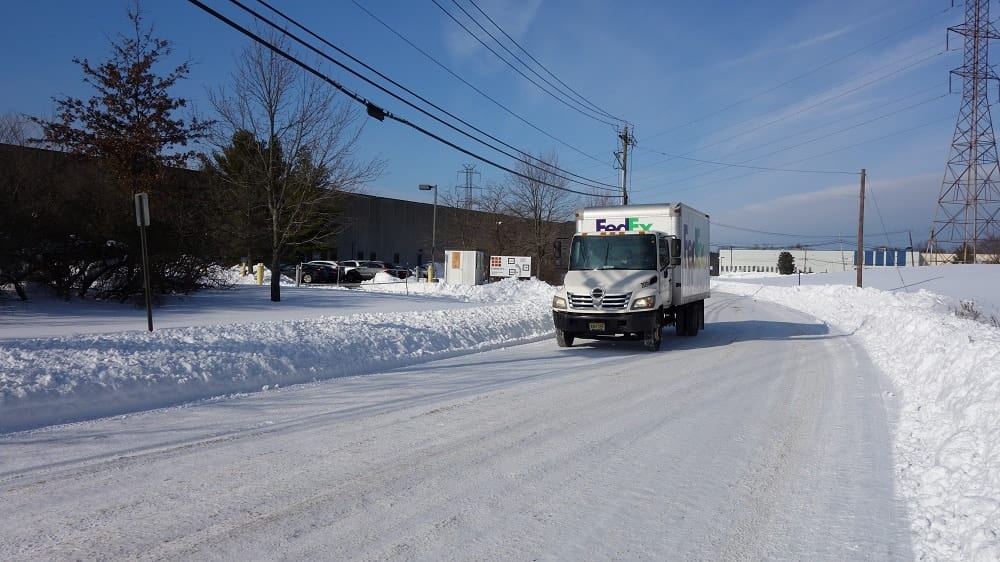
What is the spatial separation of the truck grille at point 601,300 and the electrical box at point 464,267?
2116cm

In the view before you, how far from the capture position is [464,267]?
36031 mm

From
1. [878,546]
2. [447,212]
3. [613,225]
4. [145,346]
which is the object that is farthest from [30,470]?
[447,212]

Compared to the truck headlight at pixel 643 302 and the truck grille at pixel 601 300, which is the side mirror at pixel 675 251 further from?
the truck grille at pixel 601 300

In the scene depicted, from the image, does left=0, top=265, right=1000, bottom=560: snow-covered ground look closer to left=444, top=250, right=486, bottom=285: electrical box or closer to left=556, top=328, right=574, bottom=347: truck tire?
left=556, top=328, right=574, bottom=347: truck tire

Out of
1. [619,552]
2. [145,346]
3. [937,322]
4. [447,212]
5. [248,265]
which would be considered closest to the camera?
[619,552]

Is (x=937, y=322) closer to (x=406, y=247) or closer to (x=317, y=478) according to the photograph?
(x=317, y=478)

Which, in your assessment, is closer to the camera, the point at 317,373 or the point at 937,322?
the point at 317,373

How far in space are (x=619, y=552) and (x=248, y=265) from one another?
45450 millimetres

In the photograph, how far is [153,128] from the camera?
21.6 metres

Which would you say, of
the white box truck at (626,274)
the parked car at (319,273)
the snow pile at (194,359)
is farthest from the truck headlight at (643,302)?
the parked car at (319,273)

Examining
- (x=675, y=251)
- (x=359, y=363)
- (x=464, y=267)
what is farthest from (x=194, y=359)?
(x=464, y=267)

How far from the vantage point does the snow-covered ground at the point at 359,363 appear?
17.4ft

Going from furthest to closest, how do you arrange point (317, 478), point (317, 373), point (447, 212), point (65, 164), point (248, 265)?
point (447, 212) → point (248, 265) → point (65, 164) → point (317, 373) → point (317, 478)

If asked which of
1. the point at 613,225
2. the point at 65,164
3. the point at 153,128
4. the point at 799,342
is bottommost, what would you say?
the point at 799,342
